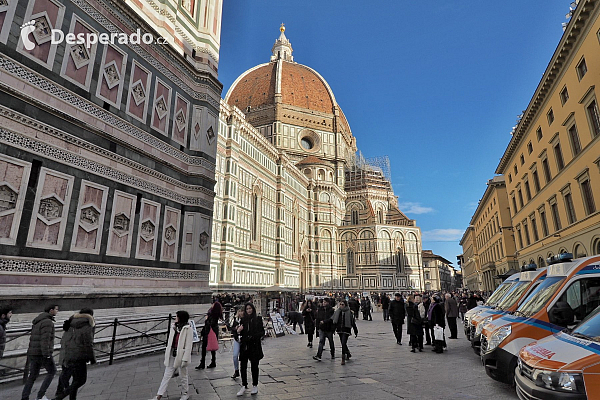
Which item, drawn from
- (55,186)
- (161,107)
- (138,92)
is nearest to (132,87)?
(138,92)

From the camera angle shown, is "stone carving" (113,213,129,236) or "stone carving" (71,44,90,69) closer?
"stone carving" (71,44,90,69)

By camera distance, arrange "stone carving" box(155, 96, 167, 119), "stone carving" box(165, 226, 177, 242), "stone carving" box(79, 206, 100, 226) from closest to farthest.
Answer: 1. "stone carving" box(79, 206, 100, 226)
2. "stone carving" box(165, 226, 177, 242)
3. "stone carving" box(155, 96, 167, 119)

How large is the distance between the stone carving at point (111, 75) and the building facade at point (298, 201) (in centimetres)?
2452

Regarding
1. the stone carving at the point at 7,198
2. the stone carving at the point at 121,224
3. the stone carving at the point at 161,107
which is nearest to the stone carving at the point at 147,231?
the stone carving at the point at 121,224

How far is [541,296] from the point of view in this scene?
605 cm

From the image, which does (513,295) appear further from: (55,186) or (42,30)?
(42,30)

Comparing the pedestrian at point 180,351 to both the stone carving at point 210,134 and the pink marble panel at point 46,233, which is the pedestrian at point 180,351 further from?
the stone carving at point 210,134

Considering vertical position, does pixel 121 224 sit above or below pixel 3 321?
above

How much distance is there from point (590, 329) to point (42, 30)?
11136 millimetres

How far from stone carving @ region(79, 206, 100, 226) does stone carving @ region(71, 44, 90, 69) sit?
3.51 metres

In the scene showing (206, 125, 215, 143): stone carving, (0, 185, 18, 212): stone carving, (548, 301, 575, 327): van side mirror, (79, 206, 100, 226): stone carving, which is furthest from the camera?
(206, 125, 215, 143): stone carving

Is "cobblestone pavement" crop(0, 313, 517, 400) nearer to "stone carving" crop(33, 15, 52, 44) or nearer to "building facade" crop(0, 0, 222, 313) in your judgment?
"building facade" crop(0, 0, 222, 313)

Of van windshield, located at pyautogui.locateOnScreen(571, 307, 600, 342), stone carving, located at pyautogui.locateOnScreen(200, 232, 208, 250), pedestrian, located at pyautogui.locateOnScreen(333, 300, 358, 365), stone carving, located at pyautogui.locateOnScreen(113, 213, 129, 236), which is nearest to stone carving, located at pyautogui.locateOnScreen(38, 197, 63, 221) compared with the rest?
stone carving, located at pyautogui.locateOnScreen(113, 213, 129, 236)

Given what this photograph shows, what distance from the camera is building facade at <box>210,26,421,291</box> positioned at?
36625mm
